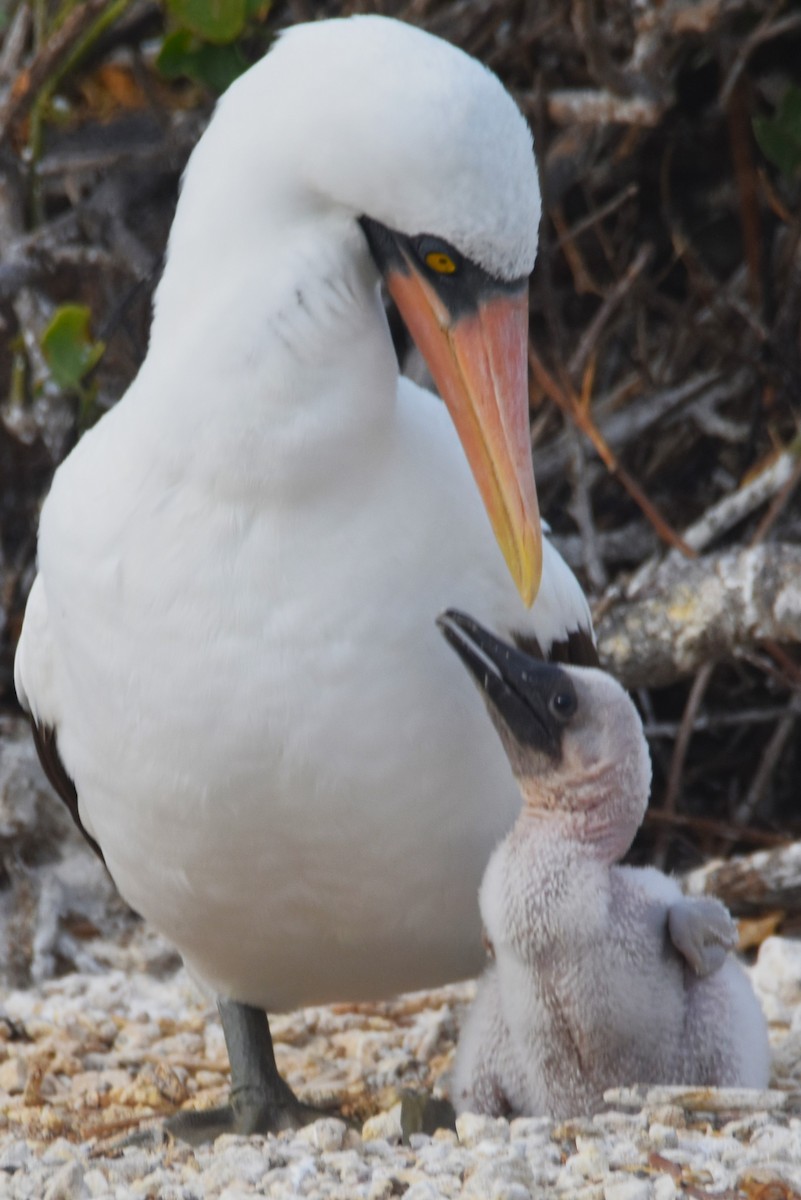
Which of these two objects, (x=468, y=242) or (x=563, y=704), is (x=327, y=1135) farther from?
(x=468, y=242)

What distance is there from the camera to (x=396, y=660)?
2729 millimetres

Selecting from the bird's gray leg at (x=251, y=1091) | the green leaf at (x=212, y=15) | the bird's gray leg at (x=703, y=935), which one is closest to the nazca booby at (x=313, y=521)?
the bird's gray leg at (x=703, y=935)

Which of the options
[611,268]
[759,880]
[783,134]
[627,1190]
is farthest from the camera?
[611,268]

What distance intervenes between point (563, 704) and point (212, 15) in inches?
81.9

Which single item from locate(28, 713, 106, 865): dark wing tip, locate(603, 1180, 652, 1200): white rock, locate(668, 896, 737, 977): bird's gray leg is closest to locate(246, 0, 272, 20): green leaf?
locate(28, 713, 106, 865): dark wing tip

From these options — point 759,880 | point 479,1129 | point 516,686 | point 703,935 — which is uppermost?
point 516,686

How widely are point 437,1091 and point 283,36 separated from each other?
194 cm

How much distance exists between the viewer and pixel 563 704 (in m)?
2.76

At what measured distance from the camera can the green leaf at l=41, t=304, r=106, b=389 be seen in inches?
158

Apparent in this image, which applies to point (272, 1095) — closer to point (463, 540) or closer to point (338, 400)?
point (463, 540)

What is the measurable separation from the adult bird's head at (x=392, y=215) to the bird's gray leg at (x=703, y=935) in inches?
22.6

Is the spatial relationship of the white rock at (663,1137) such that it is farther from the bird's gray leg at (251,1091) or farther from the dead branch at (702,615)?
the dead branch at (702,615)

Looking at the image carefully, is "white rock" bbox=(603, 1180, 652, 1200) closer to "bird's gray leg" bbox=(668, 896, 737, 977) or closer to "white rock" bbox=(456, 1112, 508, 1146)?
"white rock" bbox=(456, 1112, 508, 1146)

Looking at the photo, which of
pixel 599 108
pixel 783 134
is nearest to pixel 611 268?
pixel 783 134
